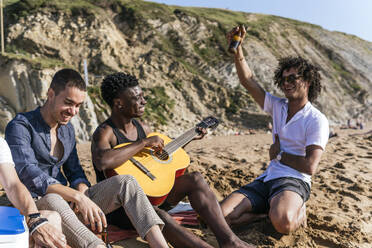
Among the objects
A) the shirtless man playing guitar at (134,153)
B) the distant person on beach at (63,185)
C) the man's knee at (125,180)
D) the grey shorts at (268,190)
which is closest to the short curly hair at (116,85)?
the shirtless man playing guitar at (134,153)

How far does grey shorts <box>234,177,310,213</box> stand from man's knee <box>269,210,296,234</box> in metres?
0.21

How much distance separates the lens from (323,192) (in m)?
4.29

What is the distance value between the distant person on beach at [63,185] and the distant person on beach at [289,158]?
3.40ft

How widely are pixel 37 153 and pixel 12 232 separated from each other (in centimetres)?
113

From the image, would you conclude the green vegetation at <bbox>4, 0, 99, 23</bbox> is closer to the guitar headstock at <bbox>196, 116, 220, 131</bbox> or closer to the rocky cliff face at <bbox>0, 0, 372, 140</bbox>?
the rocky cliff face at <bbox>0, 0, 372, 140</bbox>

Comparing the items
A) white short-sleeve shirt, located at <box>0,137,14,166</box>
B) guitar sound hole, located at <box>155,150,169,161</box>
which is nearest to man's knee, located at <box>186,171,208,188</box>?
guitar sound hole, located at <box>155,150,169,161</box>

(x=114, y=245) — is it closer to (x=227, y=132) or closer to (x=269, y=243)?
(x=269, y=243)

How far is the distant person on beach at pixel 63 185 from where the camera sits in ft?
7.05

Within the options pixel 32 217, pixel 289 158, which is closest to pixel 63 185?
pixel 32 217

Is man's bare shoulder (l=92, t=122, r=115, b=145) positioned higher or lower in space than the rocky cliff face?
higher

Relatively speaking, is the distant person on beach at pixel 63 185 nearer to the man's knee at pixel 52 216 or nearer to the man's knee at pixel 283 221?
the man's knee at pixel 52 216

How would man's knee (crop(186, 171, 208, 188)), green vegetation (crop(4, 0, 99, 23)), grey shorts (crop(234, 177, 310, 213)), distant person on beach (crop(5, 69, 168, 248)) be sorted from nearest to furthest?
distant person on beach (crop(5, 69, 168, 248)), man's knee (crop(186, 171, 208, 188)), grey shorts (crop(234, 177, 310, 213)), green vegetation (crop(4, 0, 99, 23))

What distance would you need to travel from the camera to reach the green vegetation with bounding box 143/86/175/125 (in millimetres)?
13930

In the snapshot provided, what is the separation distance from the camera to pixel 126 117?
3166 mm
